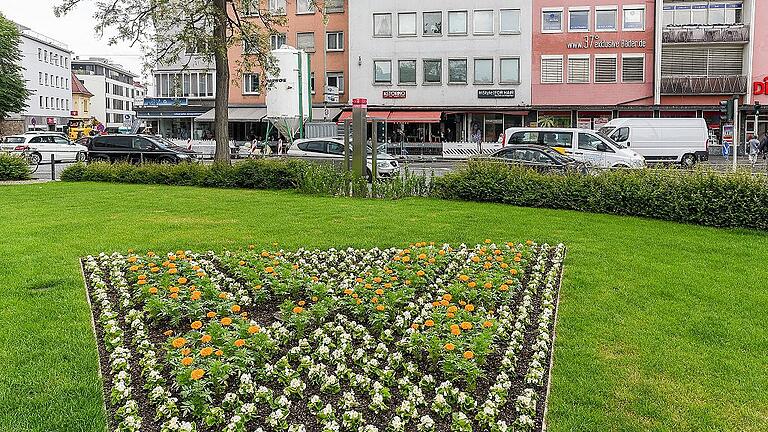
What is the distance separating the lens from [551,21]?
1939 inches

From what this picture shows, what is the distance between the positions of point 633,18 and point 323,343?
155 ft

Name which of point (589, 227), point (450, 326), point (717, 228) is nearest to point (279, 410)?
point (450, 326)

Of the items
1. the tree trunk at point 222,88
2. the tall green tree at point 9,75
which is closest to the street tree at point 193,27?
the tree trunk at point 222,88

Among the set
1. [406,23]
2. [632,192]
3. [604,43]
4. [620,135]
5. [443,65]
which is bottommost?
[632,192]

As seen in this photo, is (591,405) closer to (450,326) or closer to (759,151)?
(450,326)

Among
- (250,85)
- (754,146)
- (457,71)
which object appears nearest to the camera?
(754,146)

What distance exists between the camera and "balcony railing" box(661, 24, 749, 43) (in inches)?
1839

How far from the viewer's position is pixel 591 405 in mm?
4957

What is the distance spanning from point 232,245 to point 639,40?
43.0 metres

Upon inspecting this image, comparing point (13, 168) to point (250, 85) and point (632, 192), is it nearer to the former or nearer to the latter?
point (632, 192)

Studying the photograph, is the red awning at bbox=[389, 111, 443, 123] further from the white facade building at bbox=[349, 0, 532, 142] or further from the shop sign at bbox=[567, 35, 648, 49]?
the shop sign at bbox=[567, 35, 648, 49]

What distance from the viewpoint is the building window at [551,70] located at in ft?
161

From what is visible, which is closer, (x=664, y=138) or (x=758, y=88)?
(x=664, y=138)

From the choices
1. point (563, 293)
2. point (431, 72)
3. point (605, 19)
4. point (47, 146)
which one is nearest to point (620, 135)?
point (605, 19)
